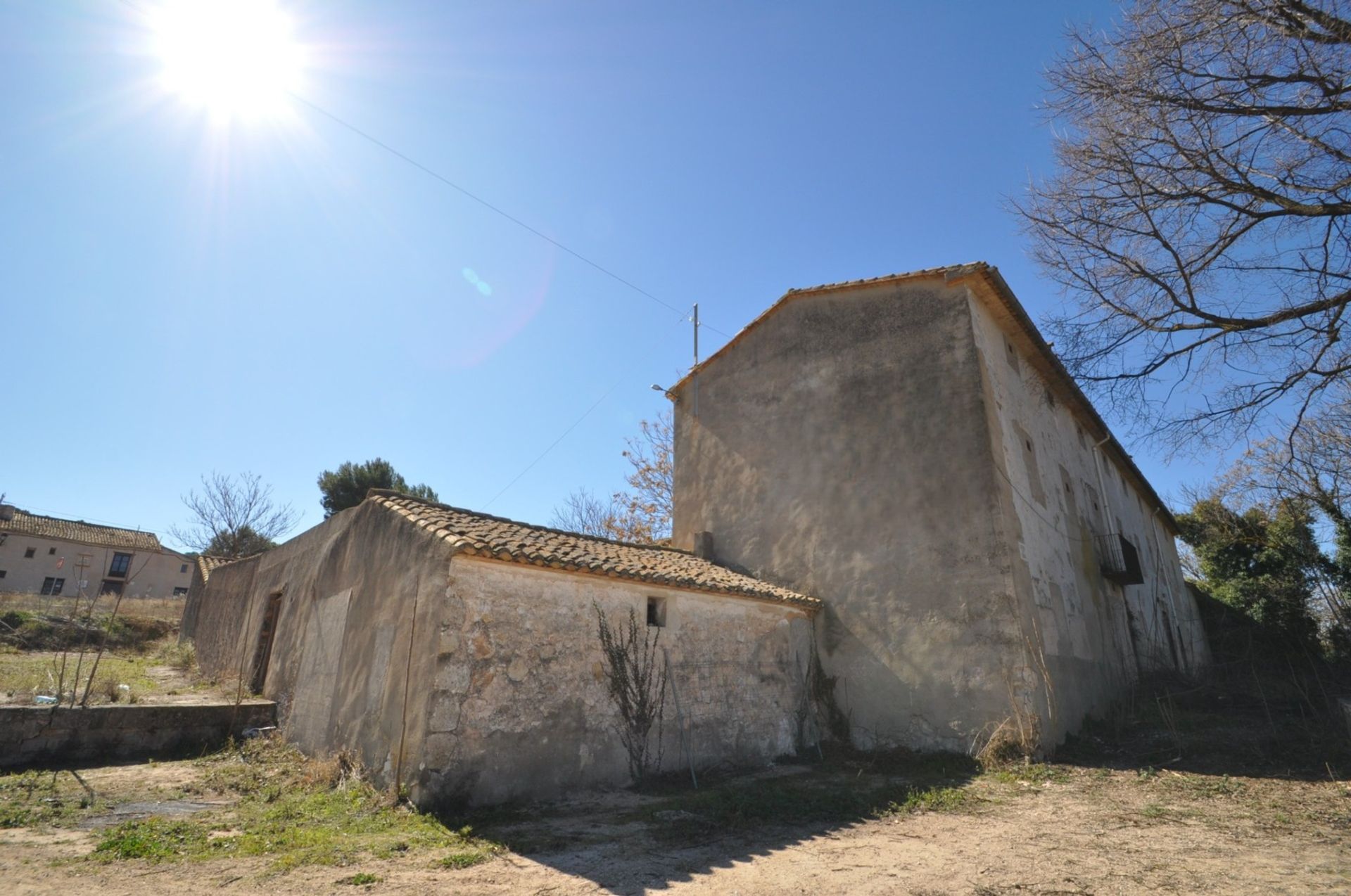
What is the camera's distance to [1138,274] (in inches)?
284

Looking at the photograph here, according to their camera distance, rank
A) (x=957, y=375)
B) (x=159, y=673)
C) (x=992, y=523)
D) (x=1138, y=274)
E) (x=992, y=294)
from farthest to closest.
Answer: (x=159, y=673)
(x=992, y=294)
(x=957, y=375)
(x=992, y=523)
(x=1138, y=274)

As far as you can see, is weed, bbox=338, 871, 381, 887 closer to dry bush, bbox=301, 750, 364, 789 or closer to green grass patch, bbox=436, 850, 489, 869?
green grass patch, bbox=436, 850, 489, 869

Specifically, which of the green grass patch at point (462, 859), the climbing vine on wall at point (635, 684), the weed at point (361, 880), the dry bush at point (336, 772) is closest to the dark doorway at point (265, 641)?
the dry bush at point (336, 772)

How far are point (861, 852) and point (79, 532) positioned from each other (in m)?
50.0

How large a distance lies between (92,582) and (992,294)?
164 feet

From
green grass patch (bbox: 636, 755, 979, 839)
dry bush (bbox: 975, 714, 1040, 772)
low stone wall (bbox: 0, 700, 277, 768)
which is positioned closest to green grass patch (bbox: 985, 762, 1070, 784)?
dry bush (bbox: 975, 714, 1040, 772)

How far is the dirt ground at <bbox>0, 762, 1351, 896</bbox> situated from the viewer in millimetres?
4855

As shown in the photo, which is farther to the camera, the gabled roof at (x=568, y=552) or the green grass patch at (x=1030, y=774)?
the green grass patch at (x=1030, y=774)

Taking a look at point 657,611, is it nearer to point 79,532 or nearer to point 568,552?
point 568,552

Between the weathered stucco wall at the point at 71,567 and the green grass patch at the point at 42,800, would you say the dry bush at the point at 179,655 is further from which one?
the weathered stucco wall at the point at 71,567

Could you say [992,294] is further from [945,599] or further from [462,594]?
[462,594]

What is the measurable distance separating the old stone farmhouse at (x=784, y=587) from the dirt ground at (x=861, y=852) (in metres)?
1.48

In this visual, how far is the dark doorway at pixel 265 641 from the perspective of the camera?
1339cm

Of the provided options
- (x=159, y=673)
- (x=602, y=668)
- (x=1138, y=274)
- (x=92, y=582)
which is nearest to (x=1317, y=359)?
(x=1138, y=274)
